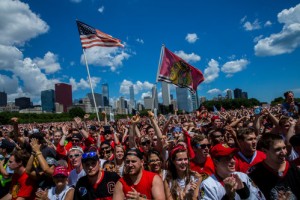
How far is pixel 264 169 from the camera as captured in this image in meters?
3.10

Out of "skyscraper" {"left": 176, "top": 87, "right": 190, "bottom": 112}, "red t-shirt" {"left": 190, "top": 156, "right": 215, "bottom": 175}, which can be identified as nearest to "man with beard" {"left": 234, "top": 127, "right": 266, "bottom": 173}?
"red t-shirt" {"left": 190, "top": 156, "right": 215, "bottom": 175}

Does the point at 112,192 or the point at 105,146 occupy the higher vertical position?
the point at 105,146

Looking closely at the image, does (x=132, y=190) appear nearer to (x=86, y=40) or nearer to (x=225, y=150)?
(x=225, y=150)

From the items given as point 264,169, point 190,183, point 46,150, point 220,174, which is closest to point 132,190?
point 190,183

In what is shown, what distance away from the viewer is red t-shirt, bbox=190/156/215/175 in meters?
4.05

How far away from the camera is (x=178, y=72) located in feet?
41.7

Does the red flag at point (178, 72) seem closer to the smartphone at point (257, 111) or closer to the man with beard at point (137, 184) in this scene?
the smartphone at point (257, 111)

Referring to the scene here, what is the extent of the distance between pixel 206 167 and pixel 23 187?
3205 millimetres

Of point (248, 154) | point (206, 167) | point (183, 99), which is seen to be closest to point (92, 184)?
point (206, 167)

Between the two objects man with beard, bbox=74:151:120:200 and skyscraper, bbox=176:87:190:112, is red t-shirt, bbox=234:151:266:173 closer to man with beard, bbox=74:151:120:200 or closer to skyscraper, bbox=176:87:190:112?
man with beard, bbox=74:151:120:200

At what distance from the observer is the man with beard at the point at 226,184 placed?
2574 millimetres

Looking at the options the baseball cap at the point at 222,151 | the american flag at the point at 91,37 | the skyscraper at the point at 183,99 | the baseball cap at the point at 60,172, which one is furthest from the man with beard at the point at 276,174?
the skyscraper at the point at 183,99

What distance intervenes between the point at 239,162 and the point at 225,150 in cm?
147

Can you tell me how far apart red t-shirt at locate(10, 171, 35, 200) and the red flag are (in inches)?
291
